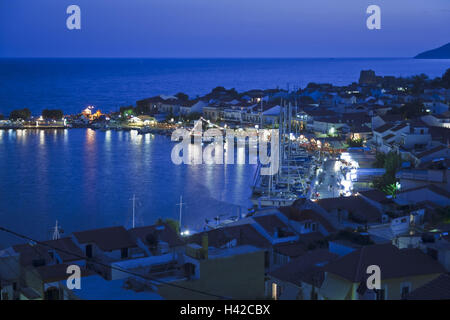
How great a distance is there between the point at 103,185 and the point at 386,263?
6541 millimetres

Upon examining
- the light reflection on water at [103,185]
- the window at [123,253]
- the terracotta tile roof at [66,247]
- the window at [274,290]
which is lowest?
A: the light reflection on water at [103,185]

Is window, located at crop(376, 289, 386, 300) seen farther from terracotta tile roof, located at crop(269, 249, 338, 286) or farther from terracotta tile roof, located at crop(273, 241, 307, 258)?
terracotta tile roof, located at crop(273, 241, 307, 258)

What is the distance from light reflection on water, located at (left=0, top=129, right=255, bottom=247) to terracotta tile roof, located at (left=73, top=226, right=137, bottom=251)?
74.8 inches

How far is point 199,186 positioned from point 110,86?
2454 centimetres

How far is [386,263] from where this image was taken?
8.71 ft

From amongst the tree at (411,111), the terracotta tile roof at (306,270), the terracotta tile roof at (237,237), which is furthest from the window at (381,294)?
the tree at (411,111)

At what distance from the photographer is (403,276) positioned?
2582mm

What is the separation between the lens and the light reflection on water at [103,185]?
6.71 metres

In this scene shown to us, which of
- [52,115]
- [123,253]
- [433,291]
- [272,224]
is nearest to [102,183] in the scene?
[272,224]

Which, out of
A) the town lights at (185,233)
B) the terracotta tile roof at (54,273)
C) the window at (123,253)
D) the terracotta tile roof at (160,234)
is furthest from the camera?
the town lights at (185,233)

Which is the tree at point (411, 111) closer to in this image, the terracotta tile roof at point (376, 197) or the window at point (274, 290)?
the terracotta tile roof at point (376, 197)

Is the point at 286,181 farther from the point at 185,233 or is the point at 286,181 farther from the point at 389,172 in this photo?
the point at 185,233

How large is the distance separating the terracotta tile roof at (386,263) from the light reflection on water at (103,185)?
344 cm
